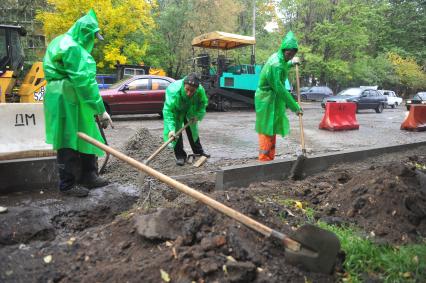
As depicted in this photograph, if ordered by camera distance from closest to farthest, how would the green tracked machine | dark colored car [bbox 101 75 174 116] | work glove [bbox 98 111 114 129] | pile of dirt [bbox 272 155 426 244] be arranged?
pile of dirt [bbox 272 155 426 244] → work glove [bbox 98 111 114 129] → dark colored car [bbox 101 75 174 116] → the green tracked machine

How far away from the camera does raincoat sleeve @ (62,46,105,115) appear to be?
3.98 meters

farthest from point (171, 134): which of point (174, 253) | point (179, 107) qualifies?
point (174, 253)

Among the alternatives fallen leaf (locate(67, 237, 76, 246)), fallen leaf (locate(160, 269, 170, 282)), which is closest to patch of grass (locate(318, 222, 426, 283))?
fallen leaf (locate(160, 269, 170, 282))

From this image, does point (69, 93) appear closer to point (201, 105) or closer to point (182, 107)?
point (182, 107)

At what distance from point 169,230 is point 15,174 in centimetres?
268

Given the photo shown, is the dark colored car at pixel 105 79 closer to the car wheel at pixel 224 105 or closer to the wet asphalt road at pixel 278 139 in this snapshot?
the car wheel at pixel 224 105

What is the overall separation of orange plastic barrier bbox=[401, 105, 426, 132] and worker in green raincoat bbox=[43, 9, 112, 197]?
1182 cm

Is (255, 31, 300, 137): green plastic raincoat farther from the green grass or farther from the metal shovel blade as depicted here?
the metal shovel blade

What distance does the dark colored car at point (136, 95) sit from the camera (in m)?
12.7

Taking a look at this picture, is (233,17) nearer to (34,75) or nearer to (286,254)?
(34,75)

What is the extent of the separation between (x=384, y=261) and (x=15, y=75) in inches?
416

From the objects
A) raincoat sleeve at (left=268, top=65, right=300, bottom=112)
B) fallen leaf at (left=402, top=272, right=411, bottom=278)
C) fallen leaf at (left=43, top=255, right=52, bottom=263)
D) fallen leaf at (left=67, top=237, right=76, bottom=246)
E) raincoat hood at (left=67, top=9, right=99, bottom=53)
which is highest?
raincoat hood at (left=67, top=9, right=99, bottom=53)

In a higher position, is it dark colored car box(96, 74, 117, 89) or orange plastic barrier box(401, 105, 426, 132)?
dark colored car box(96, 74, 117, 89)

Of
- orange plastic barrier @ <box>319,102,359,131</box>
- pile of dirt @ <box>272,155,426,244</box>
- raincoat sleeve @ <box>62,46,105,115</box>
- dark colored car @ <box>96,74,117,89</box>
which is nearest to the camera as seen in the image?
pile of dirt @ <box>272,155,426,244</box>
